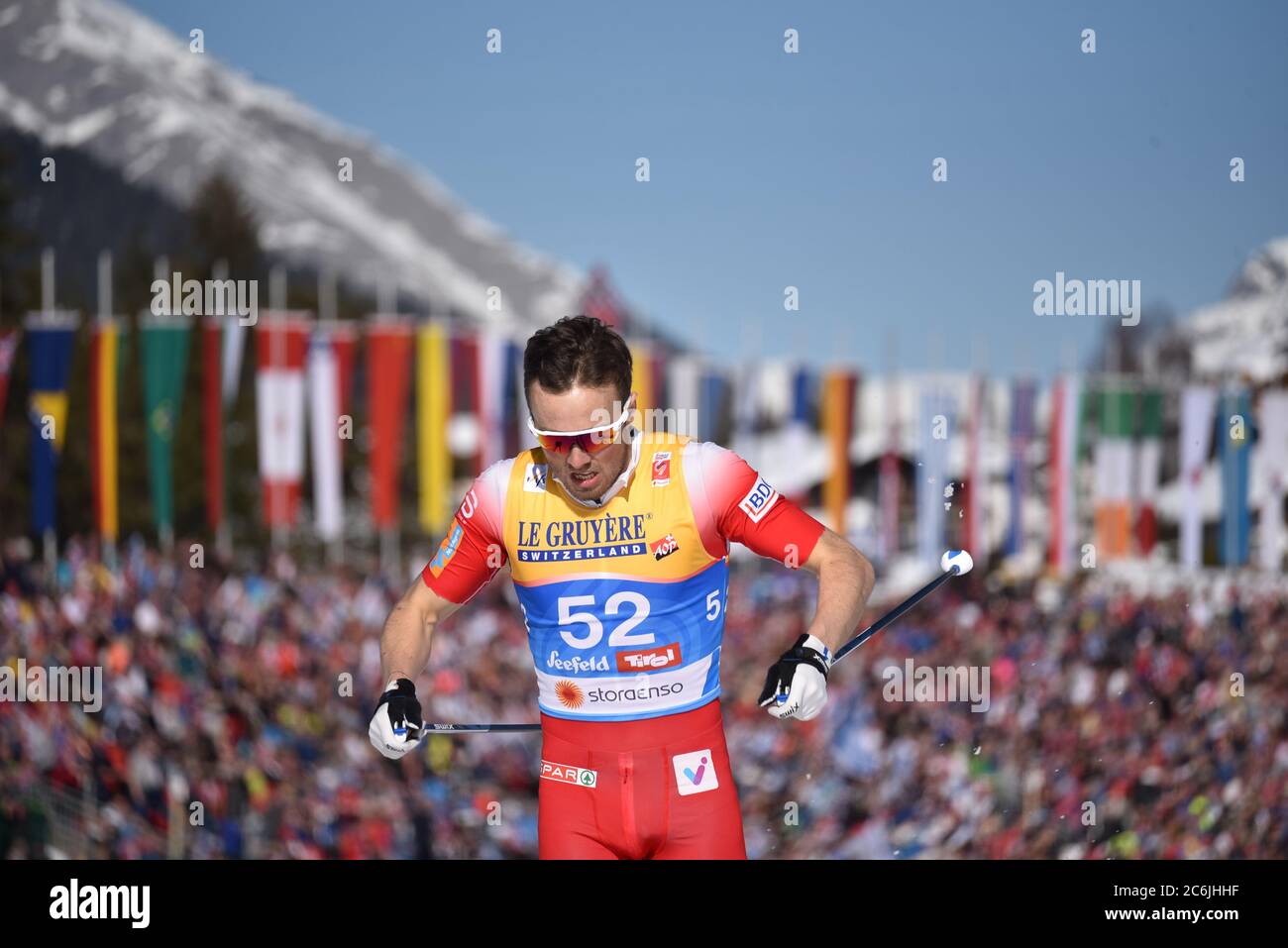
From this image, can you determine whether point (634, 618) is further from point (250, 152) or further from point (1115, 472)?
point (250, 152)

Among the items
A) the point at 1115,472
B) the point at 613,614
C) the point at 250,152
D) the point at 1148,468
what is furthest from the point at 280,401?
the point at 250,152

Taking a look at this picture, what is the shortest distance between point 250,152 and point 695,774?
101 metres

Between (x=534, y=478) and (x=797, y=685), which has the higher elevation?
(x=534, y=478)

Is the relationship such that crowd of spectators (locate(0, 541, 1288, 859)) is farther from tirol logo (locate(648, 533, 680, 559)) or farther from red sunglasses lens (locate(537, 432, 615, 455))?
red sunglasses lens (locate(537, 432, 615, 455))

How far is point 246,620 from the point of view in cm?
1867

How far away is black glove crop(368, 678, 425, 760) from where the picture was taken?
13.0 ft

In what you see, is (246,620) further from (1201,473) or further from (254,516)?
(254,516)

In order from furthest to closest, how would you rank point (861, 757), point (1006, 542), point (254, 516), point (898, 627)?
point (254, 516), point (1006, 542), point (898, 627), point (861, 757)

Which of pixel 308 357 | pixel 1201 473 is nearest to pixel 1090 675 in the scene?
pixel 1201 473

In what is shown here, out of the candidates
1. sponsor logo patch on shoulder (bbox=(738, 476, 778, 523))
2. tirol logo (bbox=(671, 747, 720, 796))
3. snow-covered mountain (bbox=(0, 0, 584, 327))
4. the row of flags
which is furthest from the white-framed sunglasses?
the row of flags

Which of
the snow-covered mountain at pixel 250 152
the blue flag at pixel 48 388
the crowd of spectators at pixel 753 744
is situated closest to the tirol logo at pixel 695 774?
the crowd of spectators at pixel 753 744

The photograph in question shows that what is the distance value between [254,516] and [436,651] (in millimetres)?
30012

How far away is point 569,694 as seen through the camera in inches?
164
